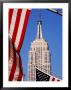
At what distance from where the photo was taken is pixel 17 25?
103cm

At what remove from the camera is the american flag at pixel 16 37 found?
1.01m

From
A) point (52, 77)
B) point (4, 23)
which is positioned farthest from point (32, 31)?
point (52, 77)

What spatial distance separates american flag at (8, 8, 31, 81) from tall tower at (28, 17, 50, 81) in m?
0.06

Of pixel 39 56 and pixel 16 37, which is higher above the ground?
pixel 16 37

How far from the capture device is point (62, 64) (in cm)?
101

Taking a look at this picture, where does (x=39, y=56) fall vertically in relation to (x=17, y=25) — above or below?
below

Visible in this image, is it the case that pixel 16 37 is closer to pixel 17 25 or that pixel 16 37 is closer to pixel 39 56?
pixel 17 25

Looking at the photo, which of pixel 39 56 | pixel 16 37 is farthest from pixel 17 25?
pixel 39 56

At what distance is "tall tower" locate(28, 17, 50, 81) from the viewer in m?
1.01

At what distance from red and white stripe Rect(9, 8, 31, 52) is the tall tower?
80 millimetres

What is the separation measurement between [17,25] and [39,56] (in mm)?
226

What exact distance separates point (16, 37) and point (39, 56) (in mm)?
178

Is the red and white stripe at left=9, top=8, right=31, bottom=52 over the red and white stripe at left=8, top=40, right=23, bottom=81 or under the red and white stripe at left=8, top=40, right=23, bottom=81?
over

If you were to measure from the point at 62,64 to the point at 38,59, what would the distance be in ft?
0.47
